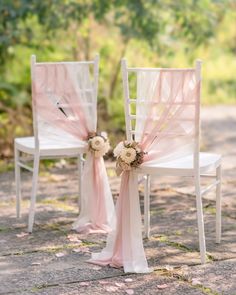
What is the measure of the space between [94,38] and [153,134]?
5.34 meters

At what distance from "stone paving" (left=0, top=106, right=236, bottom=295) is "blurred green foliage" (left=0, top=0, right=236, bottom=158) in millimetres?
1686

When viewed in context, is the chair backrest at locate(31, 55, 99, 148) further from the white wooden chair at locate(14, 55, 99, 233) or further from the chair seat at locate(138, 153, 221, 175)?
the chair seat at locate(138, 153, 221, 175)

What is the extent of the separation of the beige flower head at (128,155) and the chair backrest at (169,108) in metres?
0.11

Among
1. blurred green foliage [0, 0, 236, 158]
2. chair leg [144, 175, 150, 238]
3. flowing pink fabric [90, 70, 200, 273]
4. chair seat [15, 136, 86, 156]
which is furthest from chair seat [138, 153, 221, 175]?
blurred green foliage [0, 0, 236, 158]

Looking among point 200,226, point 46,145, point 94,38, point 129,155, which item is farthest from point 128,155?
point 94,38

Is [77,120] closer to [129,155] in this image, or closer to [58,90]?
[58,90]

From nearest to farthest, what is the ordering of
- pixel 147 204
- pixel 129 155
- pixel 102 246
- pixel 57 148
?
pixel 129 155, pixel 102 246, pixel 147 204, pixel 57 148

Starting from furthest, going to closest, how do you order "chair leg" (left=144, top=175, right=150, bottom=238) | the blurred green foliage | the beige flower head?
the blurred green foliage → "chair leg" (left=144, top=175, right=150, bottom=238) → the beige flower head

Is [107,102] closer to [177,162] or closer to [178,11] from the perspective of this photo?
[178,11]

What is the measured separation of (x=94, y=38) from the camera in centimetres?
932

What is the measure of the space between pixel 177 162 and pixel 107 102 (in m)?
4.04

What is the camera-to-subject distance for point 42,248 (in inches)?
176

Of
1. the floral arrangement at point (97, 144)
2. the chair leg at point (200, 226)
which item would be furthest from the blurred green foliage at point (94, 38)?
the chair leg at point (200, 226)

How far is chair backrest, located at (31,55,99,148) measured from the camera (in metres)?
4.81
